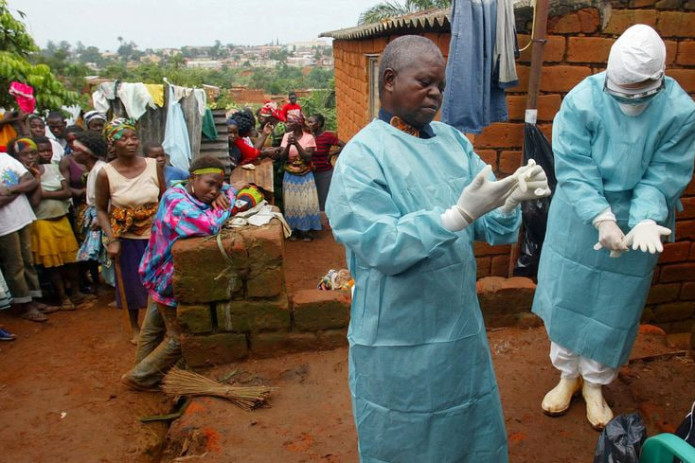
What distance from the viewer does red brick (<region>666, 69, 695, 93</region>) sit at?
4.12 metres

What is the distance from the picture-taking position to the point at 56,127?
6598mm

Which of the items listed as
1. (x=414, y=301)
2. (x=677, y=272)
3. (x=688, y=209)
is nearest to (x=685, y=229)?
(x=688, y=209)

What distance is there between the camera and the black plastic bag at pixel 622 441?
164 cm

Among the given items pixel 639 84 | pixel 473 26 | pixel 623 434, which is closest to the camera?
pixel 623 434

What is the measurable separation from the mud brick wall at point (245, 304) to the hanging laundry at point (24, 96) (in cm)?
439

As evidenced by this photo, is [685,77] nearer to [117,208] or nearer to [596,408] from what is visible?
[596,408]

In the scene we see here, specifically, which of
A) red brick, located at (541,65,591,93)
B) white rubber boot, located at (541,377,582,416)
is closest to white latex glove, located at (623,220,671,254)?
white rubber boot, located at (541,377,582,416)

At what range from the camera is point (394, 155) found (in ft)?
5.73

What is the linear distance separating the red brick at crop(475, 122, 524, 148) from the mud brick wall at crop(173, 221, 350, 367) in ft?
5.09

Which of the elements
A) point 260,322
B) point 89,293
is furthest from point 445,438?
point 89,293

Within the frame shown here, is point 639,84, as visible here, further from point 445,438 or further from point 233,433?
point 233,433

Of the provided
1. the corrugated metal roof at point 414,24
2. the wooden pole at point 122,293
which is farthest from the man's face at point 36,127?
the corrugated metal roof at point 414,24

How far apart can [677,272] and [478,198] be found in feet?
12.6

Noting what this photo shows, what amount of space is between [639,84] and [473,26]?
1.42 meters
